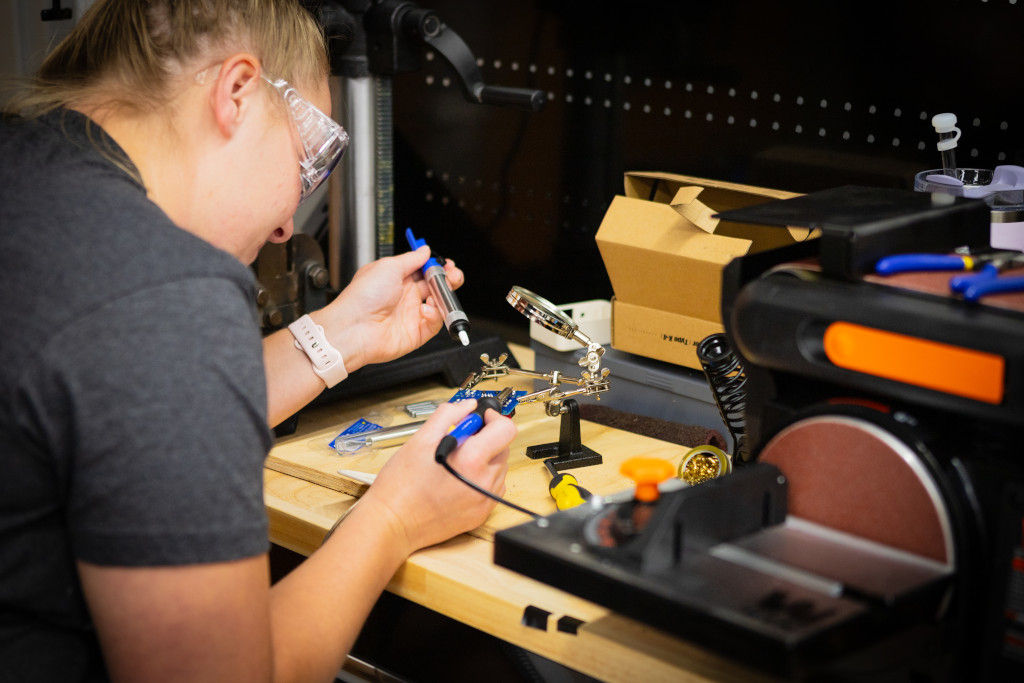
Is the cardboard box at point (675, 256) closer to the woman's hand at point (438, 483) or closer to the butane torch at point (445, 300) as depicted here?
the butane torch at point (445, 300)

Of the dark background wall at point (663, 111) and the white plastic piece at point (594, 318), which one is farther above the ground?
the dark background wall at point (663, 111)

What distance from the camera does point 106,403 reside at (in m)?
0.63

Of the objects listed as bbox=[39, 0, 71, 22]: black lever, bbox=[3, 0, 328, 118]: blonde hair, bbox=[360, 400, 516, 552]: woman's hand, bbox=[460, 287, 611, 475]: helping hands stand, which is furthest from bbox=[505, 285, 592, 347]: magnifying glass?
bbox=[39, 0, 71, 22]: black lever

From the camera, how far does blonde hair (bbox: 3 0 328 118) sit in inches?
32.4

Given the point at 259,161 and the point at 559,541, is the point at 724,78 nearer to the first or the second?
the point at 259,161

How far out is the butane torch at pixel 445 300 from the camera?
3.80ft

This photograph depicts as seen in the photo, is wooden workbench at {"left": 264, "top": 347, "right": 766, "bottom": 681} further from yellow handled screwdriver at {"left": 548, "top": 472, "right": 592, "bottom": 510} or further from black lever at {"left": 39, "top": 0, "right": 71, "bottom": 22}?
black lever at {"left": 39, "top": 0, "right": 71, "bottom": 22}

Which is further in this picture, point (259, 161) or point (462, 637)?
point (462, 637)

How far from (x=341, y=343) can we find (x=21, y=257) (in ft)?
1.77

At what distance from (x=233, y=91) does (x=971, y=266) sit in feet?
1.89

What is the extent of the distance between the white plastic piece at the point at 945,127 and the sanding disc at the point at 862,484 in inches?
23.6

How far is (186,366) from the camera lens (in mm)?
650

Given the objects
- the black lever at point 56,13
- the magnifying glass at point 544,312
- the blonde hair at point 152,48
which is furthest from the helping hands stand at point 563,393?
the black lever at point 56,13

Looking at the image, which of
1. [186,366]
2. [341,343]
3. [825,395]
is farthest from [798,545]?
[341,343]
